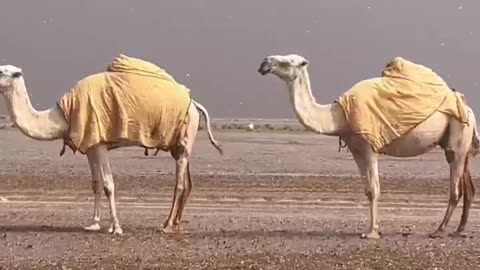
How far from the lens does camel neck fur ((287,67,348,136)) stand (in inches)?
596

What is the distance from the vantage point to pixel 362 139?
14797 mm

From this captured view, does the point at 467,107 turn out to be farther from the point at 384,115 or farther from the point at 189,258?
the point at 189,258

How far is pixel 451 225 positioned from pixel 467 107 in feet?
7.33

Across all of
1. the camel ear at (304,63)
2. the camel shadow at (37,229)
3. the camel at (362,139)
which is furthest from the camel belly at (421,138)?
the camel shadow at (37,229)

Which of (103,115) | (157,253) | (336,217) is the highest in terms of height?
(103,115)

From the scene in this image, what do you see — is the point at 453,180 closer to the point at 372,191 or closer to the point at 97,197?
the point at 372,191

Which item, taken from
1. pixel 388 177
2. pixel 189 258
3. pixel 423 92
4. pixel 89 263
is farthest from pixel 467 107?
pixel 388 177

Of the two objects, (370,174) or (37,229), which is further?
(37,229)

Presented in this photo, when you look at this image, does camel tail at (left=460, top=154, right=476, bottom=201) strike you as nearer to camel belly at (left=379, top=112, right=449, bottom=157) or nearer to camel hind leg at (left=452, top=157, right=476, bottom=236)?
camel hind leg at (left=452, top=157, right=476, bottom=236)

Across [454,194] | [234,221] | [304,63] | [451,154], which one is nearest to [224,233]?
[234,221]

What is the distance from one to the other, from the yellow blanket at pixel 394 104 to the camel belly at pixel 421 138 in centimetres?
10

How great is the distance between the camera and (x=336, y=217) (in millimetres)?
17656

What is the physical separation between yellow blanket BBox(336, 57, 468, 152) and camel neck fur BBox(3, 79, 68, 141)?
4026mm

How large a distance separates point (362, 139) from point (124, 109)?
3349 mm
